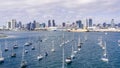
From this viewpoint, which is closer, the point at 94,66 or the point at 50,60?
the point at 94,66

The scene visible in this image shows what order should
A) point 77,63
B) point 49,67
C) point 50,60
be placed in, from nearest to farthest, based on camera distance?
point 49,67, point 77,63, point 50,60

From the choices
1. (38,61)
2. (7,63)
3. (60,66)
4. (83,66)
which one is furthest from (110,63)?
(7,63)

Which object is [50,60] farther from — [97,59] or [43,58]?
[97,59]

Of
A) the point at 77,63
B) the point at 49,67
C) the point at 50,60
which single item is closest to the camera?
the point at 49,67

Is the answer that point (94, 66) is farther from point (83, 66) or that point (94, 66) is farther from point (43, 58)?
point (43, 58)

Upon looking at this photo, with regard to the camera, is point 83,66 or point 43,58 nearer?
point 83,66

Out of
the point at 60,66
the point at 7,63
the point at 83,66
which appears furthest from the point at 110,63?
the point at 7,63

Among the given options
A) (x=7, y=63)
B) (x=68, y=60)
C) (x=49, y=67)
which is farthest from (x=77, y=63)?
(x=7, y=63)
